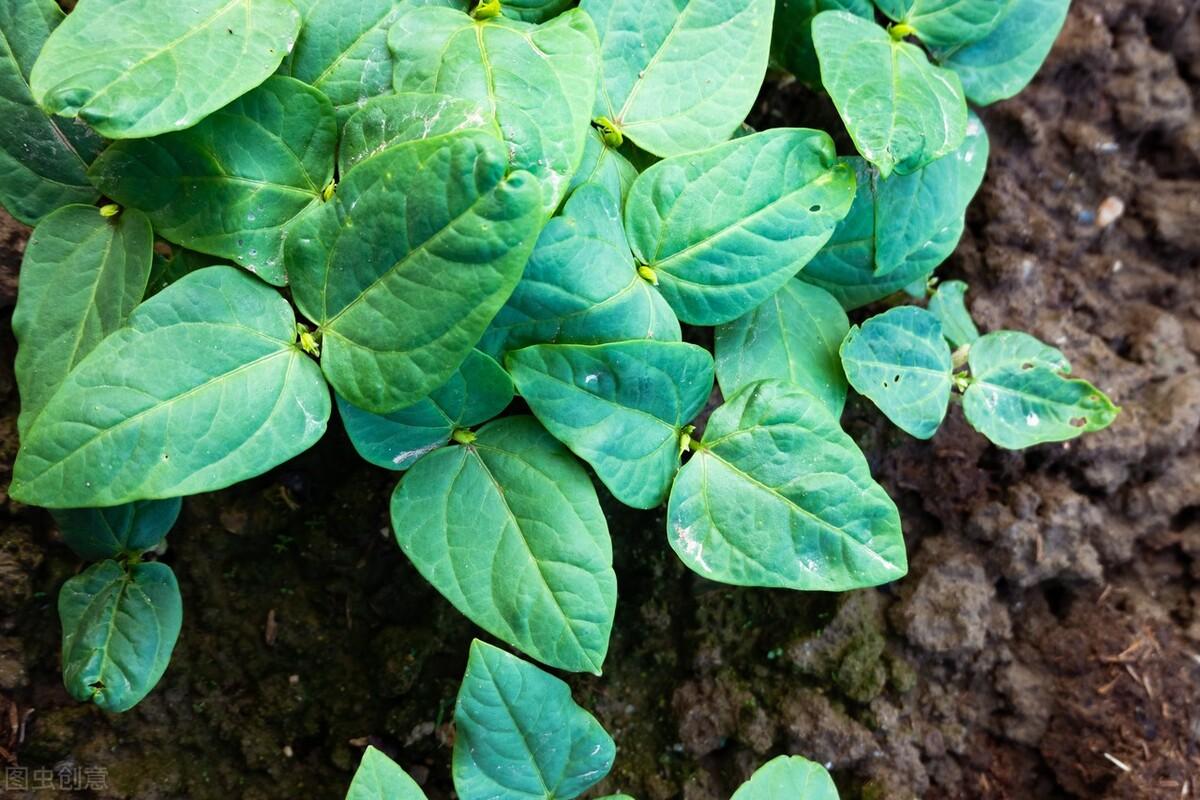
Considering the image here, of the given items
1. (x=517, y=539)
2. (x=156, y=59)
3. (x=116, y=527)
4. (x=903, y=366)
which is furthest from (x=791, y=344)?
(x=116, y=527)

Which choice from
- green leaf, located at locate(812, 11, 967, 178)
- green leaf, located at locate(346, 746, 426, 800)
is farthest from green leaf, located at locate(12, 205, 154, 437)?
A: green leaf, located at locate(812, 11, 967, 178)

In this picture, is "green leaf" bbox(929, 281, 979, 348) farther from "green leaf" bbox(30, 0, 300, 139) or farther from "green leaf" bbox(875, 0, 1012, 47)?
"green leaf" bbox(30, 0, 300, 139)

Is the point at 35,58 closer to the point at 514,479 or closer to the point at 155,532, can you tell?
the point at 155,532

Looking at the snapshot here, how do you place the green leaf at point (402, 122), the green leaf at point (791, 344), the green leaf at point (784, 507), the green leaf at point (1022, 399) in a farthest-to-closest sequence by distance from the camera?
the green leaf at point (1022, 399), the green leaf at point (791, 344), the green leaf at point (784, 507), the green leaf at point (402, 122)

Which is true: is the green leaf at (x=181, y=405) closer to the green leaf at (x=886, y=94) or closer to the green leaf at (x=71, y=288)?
the green leaf at (x=71, y=288)

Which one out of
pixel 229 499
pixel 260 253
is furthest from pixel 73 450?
pixel 229 499

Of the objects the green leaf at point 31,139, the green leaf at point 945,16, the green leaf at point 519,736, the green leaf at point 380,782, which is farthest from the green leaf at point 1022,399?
the green leaf at point 31,139
